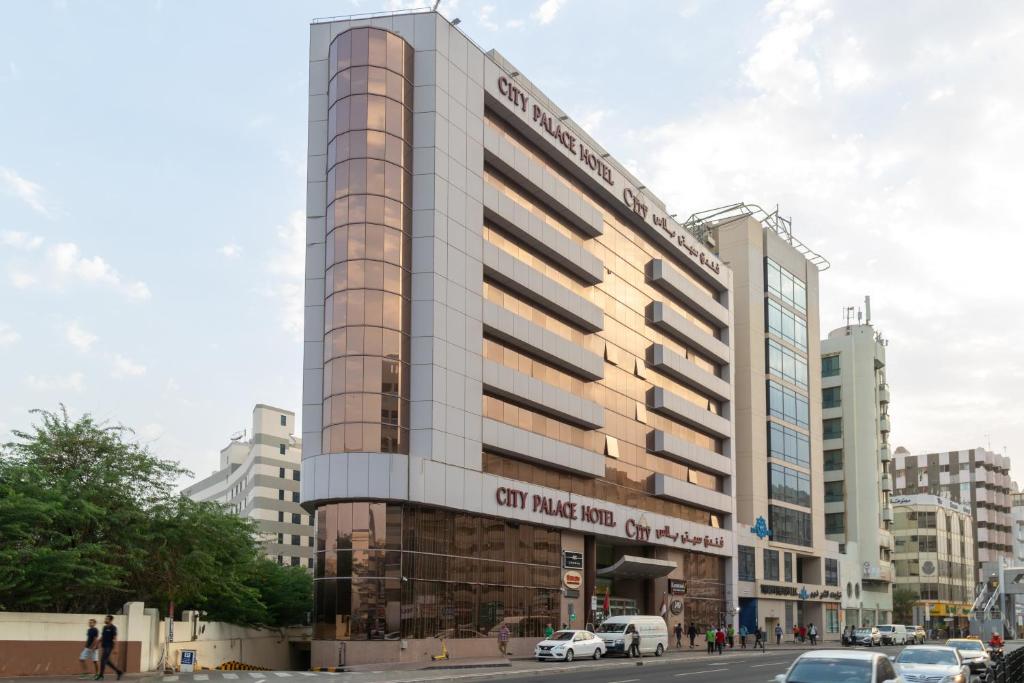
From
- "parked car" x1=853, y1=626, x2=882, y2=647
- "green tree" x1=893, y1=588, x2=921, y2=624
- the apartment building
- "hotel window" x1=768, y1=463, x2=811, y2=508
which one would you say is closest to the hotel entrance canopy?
"parked car" x1=853, y1=626, x2=882, y2=647

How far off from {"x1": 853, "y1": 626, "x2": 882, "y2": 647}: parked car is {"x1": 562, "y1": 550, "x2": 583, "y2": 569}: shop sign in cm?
2945

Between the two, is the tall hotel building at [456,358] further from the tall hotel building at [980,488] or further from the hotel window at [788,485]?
the tall hotel building at [980,488]

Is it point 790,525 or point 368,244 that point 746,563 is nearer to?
point 790,525

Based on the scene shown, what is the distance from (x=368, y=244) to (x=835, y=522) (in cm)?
8364

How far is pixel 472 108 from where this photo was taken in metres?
58.1

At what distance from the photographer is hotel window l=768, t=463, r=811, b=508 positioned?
315 feet

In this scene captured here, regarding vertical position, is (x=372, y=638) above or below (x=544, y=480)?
below

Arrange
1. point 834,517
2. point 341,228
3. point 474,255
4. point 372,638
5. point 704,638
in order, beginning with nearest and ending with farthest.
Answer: point 372,638
point 341,228
point 474,255
point 704,638
point 834,517

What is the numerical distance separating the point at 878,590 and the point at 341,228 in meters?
92.3

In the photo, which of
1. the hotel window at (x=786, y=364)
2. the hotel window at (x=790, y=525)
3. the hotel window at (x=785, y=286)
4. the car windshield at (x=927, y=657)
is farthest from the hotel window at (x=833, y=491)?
the car windshield at (x=927, y=657)

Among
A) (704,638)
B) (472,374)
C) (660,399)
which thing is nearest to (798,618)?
(704,638)

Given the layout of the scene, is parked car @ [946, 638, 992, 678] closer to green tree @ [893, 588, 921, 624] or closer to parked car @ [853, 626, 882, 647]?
parked car @ [853, 626, 882, 647]

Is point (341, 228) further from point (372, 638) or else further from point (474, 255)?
point (372, 638)

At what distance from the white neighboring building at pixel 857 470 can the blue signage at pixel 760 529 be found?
1055 inches
